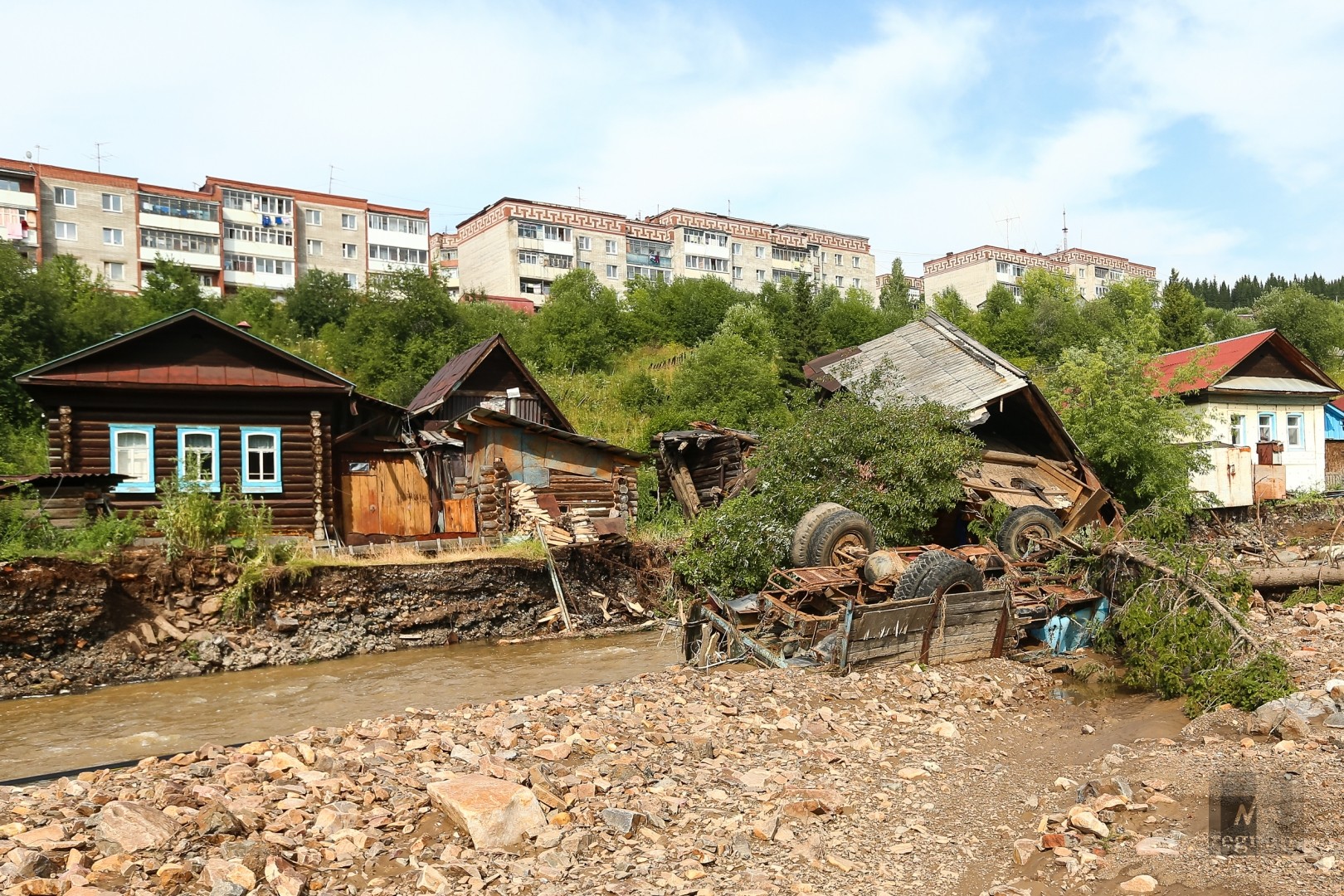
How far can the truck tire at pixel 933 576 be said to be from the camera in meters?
11.5

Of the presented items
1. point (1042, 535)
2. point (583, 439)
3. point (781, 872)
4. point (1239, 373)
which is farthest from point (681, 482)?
point (781, 872)

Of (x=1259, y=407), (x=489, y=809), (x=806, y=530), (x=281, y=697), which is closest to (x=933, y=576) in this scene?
(x=806, y=530)

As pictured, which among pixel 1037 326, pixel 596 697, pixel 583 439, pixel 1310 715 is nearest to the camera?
pixel 1310 715

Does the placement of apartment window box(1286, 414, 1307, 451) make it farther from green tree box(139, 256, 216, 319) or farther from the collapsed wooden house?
green tree box(139, 256, 216, 319)

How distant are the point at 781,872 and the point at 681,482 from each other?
20575 mm

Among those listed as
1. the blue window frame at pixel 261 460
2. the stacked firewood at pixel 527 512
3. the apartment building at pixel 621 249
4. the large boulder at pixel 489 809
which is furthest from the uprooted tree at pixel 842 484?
the apartment building at pixel 621 249

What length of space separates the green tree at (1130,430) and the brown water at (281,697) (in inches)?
475

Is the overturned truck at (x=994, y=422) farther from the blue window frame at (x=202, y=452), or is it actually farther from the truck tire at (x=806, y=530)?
the blue window frame at (x=202, y=452)

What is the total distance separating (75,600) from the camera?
607 inches

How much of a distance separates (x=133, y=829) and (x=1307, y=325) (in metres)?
58.9

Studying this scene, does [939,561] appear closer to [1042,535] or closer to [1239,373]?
[1042,535]

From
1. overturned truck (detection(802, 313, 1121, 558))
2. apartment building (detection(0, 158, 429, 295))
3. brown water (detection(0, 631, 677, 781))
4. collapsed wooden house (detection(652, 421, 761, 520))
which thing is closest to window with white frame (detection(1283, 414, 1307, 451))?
overturned truck (detection(802, 313, 1121, 558))

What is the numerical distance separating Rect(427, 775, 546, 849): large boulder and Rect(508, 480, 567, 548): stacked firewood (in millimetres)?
14406

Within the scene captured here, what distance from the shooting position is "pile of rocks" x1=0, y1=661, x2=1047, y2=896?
5539mm
